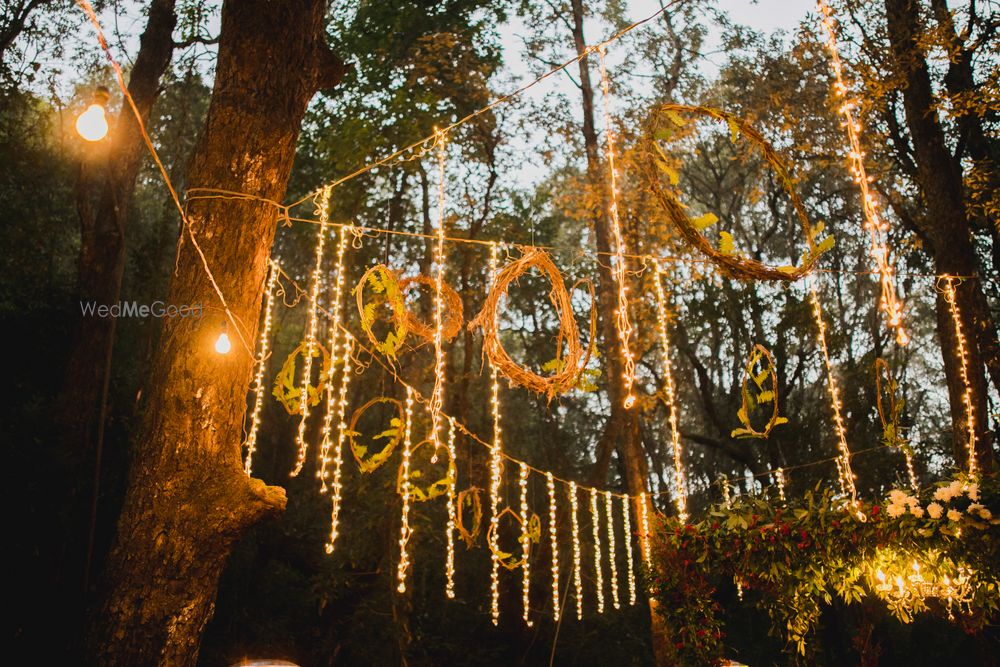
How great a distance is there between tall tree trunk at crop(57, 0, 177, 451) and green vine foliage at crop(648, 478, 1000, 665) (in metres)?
5.10

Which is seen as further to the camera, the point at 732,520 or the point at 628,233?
the point at 628,233

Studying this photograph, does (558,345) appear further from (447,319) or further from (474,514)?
(474,514)

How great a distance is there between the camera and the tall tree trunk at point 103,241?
19.1 ft

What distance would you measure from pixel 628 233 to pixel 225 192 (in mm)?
6135

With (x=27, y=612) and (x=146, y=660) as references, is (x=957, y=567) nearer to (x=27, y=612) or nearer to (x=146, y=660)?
(x=146, y=660)

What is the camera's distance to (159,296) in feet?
33.5

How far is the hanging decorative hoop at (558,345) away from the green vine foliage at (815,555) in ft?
6.34

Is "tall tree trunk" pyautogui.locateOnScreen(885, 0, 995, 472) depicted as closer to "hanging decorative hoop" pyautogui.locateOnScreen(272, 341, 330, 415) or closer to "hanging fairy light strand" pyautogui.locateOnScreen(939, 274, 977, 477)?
"hanging fairy light strand" pyautogui.locateOnScreen(939, 274, 977, 477)

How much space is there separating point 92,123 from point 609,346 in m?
6.57

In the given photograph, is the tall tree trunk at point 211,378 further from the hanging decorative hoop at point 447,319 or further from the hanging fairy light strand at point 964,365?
the hanging fairy light strand at point 964,365

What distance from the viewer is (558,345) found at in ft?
12.2

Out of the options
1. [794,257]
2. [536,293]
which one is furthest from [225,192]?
[794,257]

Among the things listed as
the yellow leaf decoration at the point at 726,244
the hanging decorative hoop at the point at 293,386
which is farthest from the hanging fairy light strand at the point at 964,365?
the hanging decorative hoop at the point at 293,386

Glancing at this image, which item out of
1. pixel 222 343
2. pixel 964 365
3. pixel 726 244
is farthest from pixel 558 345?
pixel 964 365
